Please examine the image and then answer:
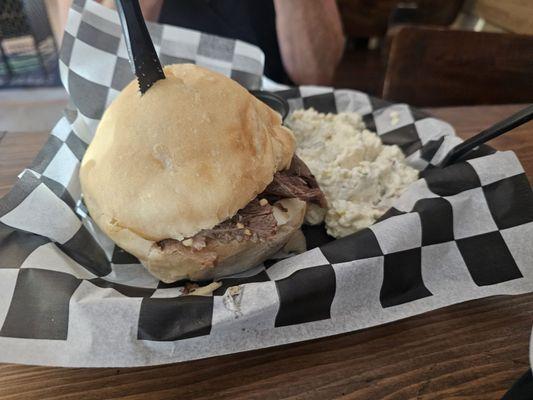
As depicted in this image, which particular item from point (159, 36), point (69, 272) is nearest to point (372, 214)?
point (69, 272)

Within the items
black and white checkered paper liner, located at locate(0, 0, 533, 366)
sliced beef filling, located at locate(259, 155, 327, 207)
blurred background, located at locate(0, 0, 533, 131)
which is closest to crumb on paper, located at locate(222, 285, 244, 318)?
black and white checkered paper liner, located at locate(0, 0, 533, 366)

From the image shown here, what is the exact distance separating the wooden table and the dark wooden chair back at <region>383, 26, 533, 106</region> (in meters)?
1.21

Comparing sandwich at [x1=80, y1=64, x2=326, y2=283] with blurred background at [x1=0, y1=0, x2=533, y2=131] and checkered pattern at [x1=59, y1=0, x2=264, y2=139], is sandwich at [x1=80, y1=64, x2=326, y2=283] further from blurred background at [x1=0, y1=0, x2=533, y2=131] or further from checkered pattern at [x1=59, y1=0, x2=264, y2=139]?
blurred background at [x1=0, y1=0, x2=533, y2=131]

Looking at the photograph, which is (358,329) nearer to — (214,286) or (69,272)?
(214,286)

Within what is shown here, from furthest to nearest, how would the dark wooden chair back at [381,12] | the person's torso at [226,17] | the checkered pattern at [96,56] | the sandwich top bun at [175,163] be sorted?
the dark wooden chair back at [381,12] → the person's torso at [226,17] → the checkered pattern at [96,56] → the sandwich top bun at [175,163]

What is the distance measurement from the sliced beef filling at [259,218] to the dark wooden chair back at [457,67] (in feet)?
3.36

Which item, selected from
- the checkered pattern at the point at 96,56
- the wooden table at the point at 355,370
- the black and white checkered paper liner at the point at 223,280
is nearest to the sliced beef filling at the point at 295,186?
the black and white checkered paper liner at the point at 223,280

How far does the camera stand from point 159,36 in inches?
57.0

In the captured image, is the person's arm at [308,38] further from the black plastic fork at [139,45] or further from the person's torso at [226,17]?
the black plastic fork at [139,45]

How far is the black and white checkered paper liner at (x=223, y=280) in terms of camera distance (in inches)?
30.7

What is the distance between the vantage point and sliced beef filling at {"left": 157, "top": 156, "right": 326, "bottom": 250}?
3.05 ft

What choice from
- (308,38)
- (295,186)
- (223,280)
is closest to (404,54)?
(308,38)

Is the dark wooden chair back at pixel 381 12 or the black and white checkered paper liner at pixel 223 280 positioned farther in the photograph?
the dark wooden chair back at pixel 381 12

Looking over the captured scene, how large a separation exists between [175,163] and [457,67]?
1515mm
